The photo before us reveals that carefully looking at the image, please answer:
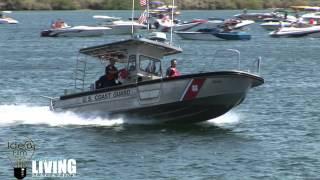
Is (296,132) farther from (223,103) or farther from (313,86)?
(313,86)

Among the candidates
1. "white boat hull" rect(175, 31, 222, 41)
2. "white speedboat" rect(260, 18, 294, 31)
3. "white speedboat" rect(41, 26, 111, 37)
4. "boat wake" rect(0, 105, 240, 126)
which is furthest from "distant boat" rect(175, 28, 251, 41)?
"boat wake" rect(0, 105, 240, 126)

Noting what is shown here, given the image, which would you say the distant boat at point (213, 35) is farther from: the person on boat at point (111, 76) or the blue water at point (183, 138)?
the person on boat at point (111, 76)

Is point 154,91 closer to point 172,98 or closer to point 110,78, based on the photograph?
point 172,98

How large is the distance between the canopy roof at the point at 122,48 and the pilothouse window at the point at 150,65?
0.39 m

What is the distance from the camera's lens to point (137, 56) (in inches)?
1272

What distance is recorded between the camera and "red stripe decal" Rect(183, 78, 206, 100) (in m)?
31.5

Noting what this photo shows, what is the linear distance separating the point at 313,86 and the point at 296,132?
15.6 m

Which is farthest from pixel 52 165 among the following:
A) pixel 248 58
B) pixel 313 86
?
pixel 248 58

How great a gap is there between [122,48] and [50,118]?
3.77 metres

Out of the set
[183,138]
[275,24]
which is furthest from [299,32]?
[183,138]

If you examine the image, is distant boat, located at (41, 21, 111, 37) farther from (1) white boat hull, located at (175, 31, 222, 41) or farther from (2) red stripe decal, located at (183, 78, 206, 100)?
(2) red stripe decal, located at (183, 78, 206, 100)

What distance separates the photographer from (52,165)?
1032 inches

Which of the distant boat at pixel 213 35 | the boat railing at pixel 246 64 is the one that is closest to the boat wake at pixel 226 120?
the boat railing at pixel 246 64

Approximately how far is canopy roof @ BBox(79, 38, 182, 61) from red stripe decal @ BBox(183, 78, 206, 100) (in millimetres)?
1576
